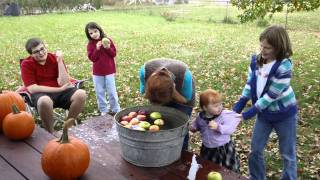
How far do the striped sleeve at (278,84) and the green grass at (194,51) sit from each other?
146cm

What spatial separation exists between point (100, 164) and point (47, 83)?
8.87ft

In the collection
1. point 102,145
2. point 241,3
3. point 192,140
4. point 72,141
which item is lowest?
point 192,140

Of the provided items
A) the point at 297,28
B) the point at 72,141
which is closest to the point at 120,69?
the point at 72,141

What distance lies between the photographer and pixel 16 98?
339 centimetres

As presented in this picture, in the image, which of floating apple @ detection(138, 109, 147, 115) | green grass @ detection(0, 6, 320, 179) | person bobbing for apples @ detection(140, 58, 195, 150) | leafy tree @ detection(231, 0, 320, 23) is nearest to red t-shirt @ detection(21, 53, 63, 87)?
green grass @ detection(0, 6, 320, 179)

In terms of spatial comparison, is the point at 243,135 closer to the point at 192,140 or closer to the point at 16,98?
the point at 192,140

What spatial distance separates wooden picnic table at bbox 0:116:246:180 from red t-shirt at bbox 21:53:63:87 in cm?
186

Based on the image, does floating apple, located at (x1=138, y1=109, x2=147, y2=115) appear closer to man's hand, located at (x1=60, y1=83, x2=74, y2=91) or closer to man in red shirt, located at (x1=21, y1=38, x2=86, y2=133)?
man in red shirt, located at (x1=21, y1=38, x2=86, y2=133)

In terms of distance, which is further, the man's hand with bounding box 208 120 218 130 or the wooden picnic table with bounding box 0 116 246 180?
the man's hand with bounding box 208 120 218 130

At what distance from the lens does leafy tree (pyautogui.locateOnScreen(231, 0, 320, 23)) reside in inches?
270

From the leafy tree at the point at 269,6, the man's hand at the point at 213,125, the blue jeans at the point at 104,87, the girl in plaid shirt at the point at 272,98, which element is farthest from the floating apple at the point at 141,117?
the leafy tree at the point at 269,6

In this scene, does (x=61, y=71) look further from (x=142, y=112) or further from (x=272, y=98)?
(x=272, y=98)

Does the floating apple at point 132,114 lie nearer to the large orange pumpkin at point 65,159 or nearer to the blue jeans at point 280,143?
the large orange pumpkin at point 65,159

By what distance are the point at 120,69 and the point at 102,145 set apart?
6.57m
